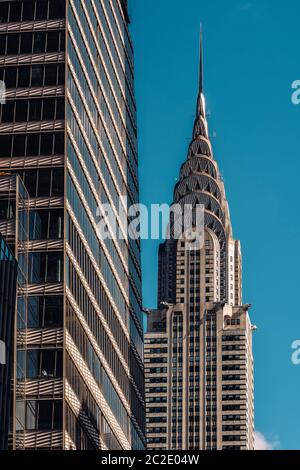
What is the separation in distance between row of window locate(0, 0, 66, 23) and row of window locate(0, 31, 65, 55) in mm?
1846

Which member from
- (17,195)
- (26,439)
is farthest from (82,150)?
(26,439)

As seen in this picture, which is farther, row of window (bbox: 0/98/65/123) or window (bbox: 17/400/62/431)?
row of window (bbox: 0/98/65/123)

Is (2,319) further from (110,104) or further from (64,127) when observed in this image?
(110,104)

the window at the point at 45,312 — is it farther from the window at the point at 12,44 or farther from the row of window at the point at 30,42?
the window at the point at 12,44

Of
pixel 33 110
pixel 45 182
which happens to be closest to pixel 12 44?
pixel 33 110

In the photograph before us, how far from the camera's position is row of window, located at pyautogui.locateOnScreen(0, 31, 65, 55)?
531 feet

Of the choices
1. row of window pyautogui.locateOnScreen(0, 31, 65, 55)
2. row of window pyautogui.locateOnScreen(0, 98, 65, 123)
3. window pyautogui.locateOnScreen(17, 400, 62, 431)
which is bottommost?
window pyautogui.locateOnScreen(17, 400, 62, 431)

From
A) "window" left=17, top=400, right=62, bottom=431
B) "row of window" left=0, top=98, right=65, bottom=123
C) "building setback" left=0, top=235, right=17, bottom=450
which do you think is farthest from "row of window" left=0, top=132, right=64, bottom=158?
"building setback" left=0, top=235, right=17, bottom=450

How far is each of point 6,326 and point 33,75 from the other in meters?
40.8

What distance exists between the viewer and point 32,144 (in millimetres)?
157125

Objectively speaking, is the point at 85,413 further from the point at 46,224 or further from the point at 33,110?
the point at 33,110

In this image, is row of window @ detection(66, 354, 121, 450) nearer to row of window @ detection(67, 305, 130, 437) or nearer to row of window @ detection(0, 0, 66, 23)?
row of window @ detection(67, 305, 130, 437)

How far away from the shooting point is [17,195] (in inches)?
5753

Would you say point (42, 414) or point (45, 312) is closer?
point (42, 414)
